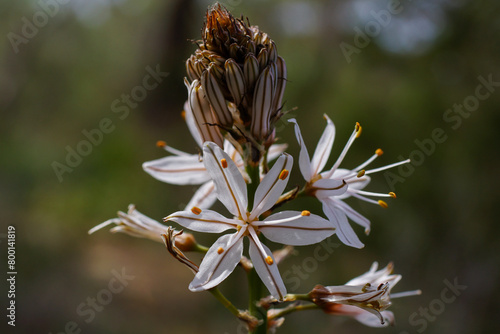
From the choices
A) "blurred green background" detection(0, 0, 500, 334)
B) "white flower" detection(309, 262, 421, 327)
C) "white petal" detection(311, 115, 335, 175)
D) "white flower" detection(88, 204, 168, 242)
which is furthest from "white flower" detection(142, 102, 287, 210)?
"blurred green background" detection(0, 0, 500, 334)

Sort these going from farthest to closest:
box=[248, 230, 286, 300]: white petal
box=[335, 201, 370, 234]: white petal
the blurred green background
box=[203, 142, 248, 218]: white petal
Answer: the blurred green background < box=[335, 201, 370, 234]: white petal < box=[203, 142, 248, 218]: white petal < box=[248, 230, 286, 300]: white petal

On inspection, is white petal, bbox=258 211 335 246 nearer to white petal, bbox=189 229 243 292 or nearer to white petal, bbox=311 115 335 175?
white petal, bbox=189 229 243 292

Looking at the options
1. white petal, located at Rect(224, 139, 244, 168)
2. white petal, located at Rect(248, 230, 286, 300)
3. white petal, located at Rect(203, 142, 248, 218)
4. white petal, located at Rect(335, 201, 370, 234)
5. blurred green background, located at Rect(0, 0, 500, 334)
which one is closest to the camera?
white petal, located at Rect(248, 230, 286, 300)

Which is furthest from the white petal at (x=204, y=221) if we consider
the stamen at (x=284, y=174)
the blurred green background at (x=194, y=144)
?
the blurred green background at (x=194, y=144)

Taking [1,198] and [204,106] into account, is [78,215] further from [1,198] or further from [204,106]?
[204,106]

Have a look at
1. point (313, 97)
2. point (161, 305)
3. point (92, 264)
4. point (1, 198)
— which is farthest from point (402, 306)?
point (1, 198)

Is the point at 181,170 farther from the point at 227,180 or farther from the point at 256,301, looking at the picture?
the point at 256,301
